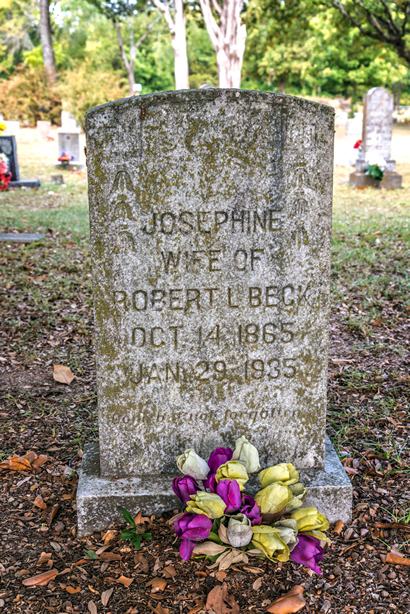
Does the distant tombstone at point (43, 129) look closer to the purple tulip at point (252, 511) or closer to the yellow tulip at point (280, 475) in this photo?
the yellow tulip at point (280, 475)

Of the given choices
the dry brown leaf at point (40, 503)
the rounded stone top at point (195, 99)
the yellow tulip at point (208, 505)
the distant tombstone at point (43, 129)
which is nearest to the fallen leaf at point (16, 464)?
the dry brown leaf at point (40, 503)

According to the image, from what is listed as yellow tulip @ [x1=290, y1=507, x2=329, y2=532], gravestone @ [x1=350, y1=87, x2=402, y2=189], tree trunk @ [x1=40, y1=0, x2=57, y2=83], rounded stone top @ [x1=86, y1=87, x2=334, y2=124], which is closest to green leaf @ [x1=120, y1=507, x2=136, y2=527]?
yellow tulip @ [x1=290, y1=507, x2=329, y2=532]

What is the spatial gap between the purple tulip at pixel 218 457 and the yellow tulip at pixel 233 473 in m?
0.10

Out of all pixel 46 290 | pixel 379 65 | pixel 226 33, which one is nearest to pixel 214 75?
pixel 379 65

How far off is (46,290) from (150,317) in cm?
382

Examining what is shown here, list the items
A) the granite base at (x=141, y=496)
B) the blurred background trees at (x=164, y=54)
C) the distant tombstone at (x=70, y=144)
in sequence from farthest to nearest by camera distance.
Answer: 1. the blurred background trees at (x=164, y=54)
2. the distant tombstone at (x=70, y=144)
3. the granite base at (x=141, y=496)

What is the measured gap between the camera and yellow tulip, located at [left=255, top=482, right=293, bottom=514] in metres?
2.44

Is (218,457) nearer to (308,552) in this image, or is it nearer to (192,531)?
(192,531)

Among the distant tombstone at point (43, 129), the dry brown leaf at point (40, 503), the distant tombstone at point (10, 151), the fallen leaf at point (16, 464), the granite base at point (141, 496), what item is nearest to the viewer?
the granite base at point (141, 496)

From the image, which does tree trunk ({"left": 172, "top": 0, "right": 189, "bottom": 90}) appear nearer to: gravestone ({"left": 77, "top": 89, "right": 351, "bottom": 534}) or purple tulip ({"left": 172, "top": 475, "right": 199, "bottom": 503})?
gravestone ({"left": 77, "top": 89, "right": 351, "bottom": 534})

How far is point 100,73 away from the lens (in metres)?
32.5

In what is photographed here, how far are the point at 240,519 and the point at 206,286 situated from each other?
2.97 feet

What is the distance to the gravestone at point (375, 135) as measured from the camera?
554 inches

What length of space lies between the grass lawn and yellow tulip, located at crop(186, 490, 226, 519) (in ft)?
0.78
